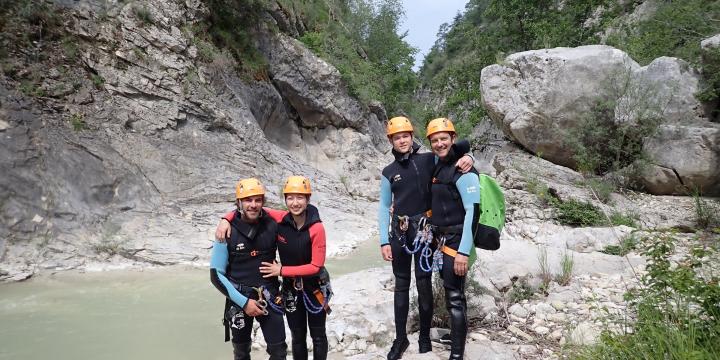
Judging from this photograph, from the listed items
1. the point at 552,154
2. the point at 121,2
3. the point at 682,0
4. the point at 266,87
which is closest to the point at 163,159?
the point at 121,2

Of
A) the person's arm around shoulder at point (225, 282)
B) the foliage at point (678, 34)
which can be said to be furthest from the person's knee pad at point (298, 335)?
the foliage at point (678, 34)

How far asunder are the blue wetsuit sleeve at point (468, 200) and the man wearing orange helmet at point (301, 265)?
102 cm

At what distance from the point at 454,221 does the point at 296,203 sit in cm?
119

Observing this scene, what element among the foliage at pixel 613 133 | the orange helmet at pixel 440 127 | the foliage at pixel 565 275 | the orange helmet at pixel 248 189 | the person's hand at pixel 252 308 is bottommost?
the foliage at pixel 565 275

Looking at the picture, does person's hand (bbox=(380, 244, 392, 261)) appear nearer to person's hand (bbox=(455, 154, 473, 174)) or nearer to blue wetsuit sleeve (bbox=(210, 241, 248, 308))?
person's hand (bbox=(455, 154, 473, 174))

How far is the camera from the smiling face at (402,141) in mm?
3441

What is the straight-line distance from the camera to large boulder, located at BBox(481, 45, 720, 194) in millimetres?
9422

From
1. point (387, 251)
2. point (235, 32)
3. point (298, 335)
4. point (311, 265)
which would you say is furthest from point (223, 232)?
point (235, 32)

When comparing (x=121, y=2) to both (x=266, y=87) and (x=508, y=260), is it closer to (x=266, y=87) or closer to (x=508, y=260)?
(x=266, y=87)

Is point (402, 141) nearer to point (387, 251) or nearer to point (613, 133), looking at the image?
point (387, 251)

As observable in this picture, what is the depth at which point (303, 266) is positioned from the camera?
3.06m

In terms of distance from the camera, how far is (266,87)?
15.9 meters

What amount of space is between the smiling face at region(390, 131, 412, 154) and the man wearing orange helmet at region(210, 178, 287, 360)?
1146 millimetres

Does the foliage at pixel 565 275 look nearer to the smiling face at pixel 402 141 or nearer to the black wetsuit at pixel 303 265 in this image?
the smiling face at pixel 402 141
